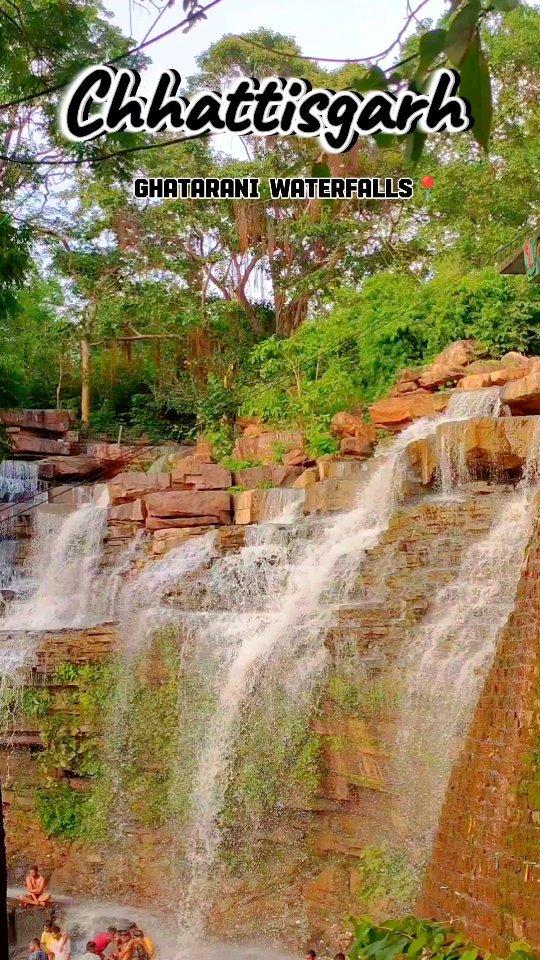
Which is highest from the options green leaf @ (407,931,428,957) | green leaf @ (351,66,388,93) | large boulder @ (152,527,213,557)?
green leaf @ (351,66,388,93)

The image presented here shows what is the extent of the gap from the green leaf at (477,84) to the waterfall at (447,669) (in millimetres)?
7948

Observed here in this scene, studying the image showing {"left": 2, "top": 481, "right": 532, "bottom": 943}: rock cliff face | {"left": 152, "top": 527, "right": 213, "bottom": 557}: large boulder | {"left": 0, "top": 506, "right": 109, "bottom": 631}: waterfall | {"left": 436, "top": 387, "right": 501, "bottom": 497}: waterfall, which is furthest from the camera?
{"left": 152, "top": 527, "right": 213, "bottom": 557}: large boulder

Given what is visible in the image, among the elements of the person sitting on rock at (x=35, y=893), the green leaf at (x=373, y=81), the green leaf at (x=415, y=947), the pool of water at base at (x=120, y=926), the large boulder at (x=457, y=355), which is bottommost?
the pool of water at base at (x=120, y=926)

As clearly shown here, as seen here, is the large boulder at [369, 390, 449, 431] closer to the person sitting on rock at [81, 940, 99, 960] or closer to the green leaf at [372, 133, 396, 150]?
the person sitting on rock at [81, 940, 99, 960]

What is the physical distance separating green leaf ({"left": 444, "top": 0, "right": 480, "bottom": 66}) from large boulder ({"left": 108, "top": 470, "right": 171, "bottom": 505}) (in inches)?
708

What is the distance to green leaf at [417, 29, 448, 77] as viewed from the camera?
1.98 m

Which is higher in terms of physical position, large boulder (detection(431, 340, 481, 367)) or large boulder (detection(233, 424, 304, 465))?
large boulder (detection(431, 340, 481, 367))

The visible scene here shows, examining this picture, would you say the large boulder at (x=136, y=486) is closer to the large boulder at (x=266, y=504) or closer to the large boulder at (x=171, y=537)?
the large boulder at (x=171, y=537)

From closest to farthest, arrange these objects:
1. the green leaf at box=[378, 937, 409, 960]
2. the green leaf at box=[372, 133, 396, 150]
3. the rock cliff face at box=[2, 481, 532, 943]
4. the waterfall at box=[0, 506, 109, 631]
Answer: the green leaf at box=[372, 133, 396, 150], the green leaf at box=[378, 937, 409, 960], the rock cliff face at box=[2, 481, 532, 943], the waterfall at box=[0, 506, 109, 631]

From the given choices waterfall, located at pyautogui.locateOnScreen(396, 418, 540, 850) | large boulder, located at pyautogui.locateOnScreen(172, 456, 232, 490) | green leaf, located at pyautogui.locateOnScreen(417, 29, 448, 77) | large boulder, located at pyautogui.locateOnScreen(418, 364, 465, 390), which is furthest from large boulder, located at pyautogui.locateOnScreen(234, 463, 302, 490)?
green leaf, located at pyautogui.locateOnScreen(417, 29, 448, 77)

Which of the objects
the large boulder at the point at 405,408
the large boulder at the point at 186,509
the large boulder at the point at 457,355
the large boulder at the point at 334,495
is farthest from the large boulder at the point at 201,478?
the large boulder at the point at 457,355

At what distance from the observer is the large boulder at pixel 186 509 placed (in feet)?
61.4

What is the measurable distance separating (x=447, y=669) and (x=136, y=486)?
1051 centimetres

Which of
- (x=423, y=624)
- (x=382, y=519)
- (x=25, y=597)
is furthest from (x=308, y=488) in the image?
(x=423, y=624)
